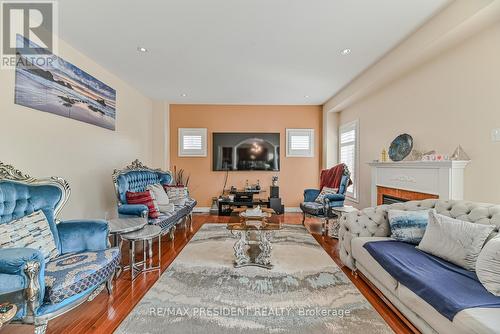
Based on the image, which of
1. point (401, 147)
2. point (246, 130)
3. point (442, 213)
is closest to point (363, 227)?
Answer: point (442, 213)

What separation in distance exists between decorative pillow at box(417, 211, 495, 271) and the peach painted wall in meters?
4.08

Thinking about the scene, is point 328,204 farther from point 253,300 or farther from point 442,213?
point 253,300

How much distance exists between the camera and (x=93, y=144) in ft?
12.1

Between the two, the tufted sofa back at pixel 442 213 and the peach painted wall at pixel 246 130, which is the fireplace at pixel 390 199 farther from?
the peach painted wall at pixel 246 130

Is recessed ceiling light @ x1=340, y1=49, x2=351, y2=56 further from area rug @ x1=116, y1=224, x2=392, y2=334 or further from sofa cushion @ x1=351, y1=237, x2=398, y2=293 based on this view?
area rug @ x1=116, y1=224, x2=392, y2=334

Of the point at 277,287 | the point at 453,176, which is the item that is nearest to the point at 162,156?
the point at 277,287

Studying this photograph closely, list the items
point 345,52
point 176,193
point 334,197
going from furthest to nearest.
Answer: point 176,193 → point 334,197 → point 345,52

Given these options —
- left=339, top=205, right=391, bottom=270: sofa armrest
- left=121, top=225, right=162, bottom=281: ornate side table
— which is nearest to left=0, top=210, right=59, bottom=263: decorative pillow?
left=121, top=225, right=162, bottom=281: ornate side table

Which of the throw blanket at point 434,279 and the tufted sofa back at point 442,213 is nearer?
the throw blanket at point 434,279

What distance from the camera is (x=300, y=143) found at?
20.4 ft

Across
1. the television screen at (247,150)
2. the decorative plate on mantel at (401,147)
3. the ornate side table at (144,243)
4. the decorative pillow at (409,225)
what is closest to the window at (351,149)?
the decorative plate on mantel at (401,147)

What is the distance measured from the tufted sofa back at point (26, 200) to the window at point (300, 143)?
4.97m

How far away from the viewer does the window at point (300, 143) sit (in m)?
6.19

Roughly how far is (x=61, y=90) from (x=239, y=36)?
7.89 ft
